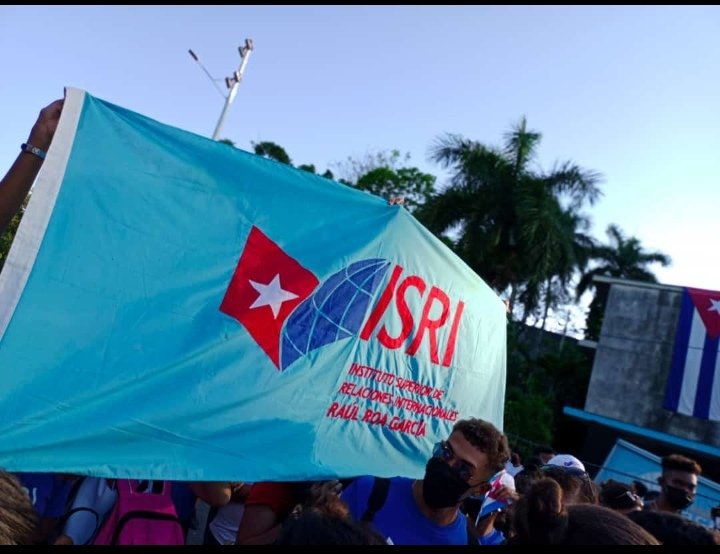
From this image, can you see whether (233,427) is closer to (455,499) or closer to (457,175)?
(455,499)

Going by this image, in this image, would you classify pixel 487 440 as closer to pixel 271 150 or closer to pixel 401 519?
pixel 401 519

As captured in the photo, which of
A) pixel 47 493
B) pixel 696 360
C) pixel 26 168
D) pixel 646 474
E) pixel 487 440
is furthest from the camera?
pixel 696 360

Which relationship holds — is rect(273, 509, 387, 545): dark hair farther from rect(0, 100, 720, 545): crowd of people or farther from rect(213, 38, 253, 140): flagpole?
rect(213, 38, 253, 140): flagpole

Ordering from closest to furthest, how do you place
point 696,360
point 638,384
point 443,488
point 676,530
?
point 676,530, point 443,488, point 696,360, point 638,384

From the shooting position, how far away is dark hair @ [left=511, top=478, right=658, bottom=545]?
51.8 inches

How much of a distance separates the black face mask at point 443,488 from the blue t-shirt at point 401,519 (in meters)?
0.08

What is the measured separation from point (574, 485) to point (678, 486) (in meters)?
1.61

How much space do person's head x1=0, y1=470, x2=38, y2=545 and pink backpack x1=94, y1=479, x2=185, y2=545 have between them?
3.22 ft

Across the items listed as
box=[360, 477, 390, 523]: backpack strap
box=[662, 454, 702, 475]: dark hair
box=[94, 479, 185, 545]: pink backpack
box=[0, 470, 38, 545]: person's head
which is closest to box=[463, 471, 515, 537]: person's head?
box=[360, 477, 390, 523]: backpack strap

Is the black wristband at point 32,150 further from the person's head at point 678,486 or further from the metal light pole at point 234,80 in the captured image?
the metal light pole at point 234,80

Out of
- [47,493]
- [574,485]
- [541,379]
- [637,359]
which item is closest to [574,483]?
[574,485]

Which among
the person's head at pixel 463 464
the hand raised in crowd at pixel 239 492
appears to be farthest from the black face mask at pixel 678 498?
the hand raised in crowd at pixel 239 492

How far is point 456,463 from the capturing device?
7.80ft

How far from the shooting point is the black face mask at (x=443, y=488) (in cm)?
228
